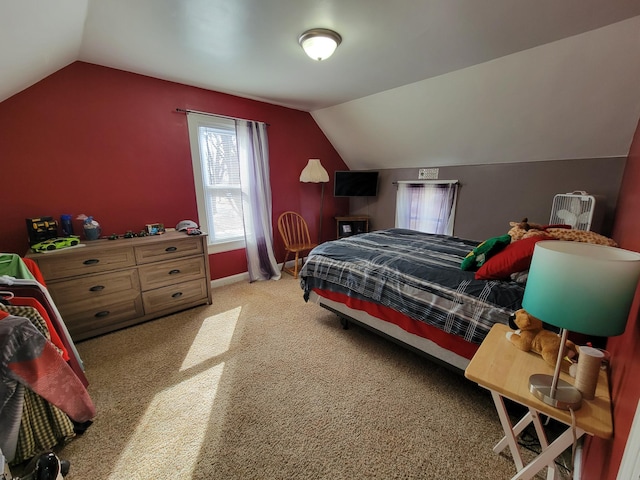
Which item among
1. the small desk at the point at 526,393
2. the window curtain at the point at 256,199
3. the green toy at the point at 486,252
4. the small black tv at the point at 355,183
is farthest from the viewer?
the small black tv at the point at 355,183

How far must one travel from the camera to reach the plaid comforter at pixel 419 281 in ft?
4.85

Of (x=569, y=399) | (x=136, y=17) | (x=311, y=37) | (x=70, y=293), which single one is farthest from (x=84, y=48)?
(x=569, y=399)

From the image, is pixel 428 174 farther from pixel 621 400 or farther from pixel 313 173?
pixel 621 400

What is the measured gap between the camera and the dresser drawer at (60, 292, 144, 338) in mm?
2121

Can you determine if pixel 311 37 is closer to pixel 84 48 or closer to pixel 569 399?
pixel 84 48

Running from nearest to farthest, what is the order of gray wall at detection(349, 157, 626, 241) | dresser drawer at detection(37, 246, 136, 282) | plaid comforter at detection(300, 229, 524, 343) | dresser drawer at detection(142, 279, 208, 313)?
plaid comforter at detection(300, 229, 524, 343)
dresser drawer at detection(37, 246, 136, 282)
dresser drawer at detection(142, 279, 208, 313)
gray wall at detection(349, 157, 626, 241)

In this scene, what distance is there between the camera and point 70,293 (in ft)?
6.81

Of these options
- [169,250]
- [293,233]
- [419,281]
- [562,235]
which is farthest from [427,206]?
[169,250]

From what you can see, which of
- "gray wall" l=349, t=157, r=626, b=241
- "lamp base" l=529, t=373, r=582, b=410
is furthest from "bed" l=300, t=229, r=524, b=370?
"gray wall" l=349, t=157, r=626, b=241

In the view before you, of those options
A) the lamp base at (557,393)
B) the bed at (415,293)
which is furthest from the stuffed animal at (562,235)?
the lamp base at (557,393)

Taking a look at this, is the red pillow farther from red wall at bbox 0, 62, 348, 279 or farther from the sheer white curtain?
red wall at bbox 0, 62, 348, 279

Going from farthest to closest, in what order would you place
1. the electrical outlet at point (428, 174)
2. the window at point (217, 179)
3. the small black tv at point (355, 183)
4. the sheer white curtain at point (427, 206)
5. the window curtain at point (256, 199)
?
1. the small black tv at point (355, 183)
2. the electrical outlet at point (428, 174)
3. the sheer white curtain at point (427, 206)
4. the window curtain at point (256, 199)
5. the window at point (217, 179)

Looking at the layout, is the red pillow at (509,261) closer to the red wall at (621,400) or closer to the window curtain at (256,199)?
the red wall at (621,400)

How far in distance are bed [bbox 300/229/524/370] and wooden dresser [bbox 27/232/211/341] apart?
4.09 ft
